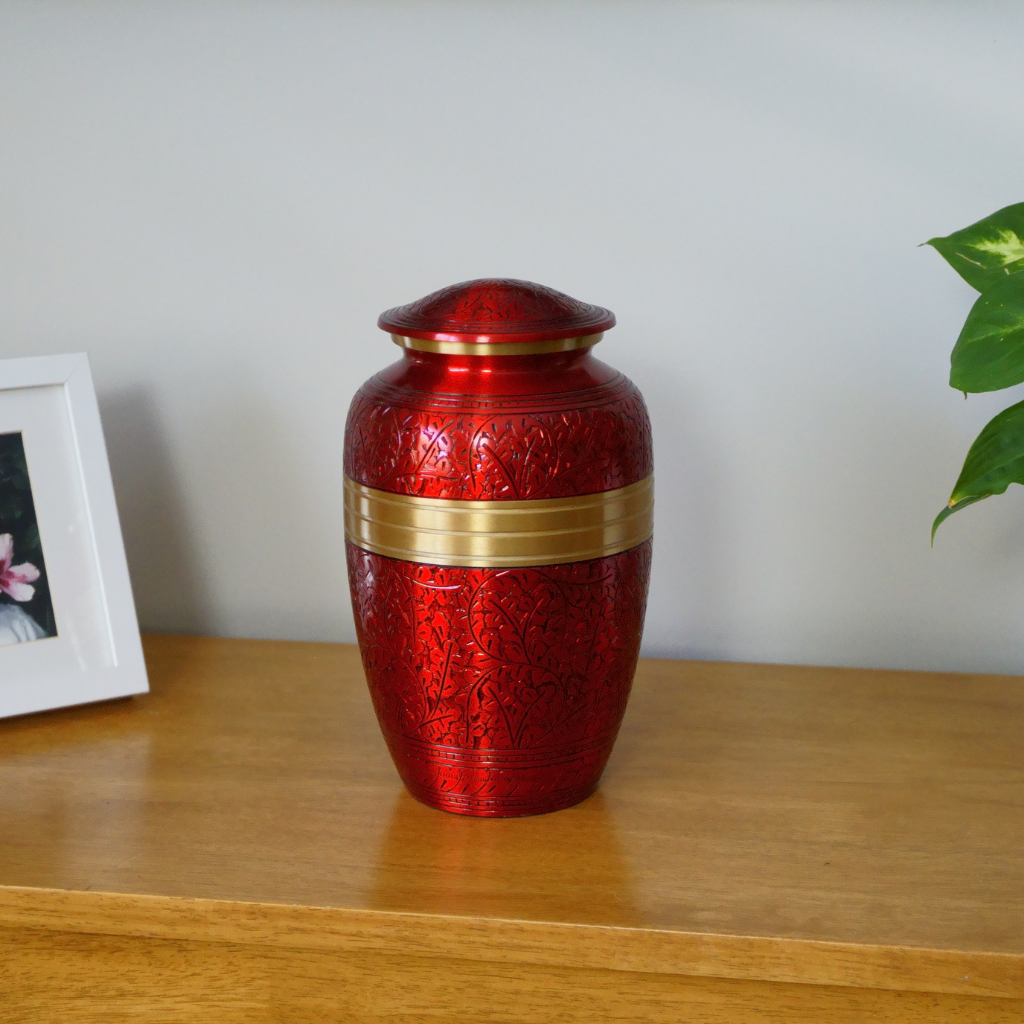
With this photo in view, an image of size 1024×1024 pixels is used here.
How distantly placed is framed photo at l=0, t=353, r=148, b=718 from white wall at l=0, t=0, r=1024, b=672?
0.15m

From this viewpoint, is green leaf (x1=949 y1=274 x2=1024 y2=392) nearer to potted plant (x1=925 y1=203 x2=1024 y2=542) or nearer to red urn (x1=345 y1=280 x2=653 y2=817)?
potted plant (x1=925 y1=203 x2=1024 y2=542)

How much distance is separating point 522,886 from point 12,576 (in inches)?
22.2

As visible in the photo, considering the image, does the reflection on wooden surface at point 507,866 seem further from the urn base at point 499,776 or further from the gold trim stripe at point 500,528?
the gold trim stripe at point 500,528

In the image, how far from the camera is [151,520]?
116 centimetres

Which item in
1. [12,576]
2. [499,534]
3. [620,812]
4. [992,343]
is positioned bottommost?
[620,812]

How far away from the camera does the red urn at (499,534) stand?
0.72 m

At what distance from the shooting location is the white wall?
0.98m

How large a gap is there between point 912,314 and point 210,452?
72cm

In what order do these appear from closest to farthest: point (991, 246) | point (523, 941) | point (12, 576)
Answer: point (523, 941) → point (991, 246) → point (12, 576)

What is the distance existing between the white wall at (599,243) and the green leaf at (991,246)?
9.0 inches

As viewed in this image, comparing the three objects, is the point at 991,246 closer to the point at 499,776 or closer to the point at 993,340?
the point at 993,340

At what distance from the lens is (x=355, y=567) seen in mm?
797

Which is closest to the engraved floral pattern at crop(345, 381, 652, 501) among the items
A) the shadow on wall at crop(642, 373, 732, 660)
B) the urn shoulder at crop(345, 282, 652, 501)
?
the urn shoulder at crop(345, 282, 652, 501)

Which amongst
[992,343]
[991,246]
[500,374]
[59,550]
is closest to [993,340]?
[992,343]
